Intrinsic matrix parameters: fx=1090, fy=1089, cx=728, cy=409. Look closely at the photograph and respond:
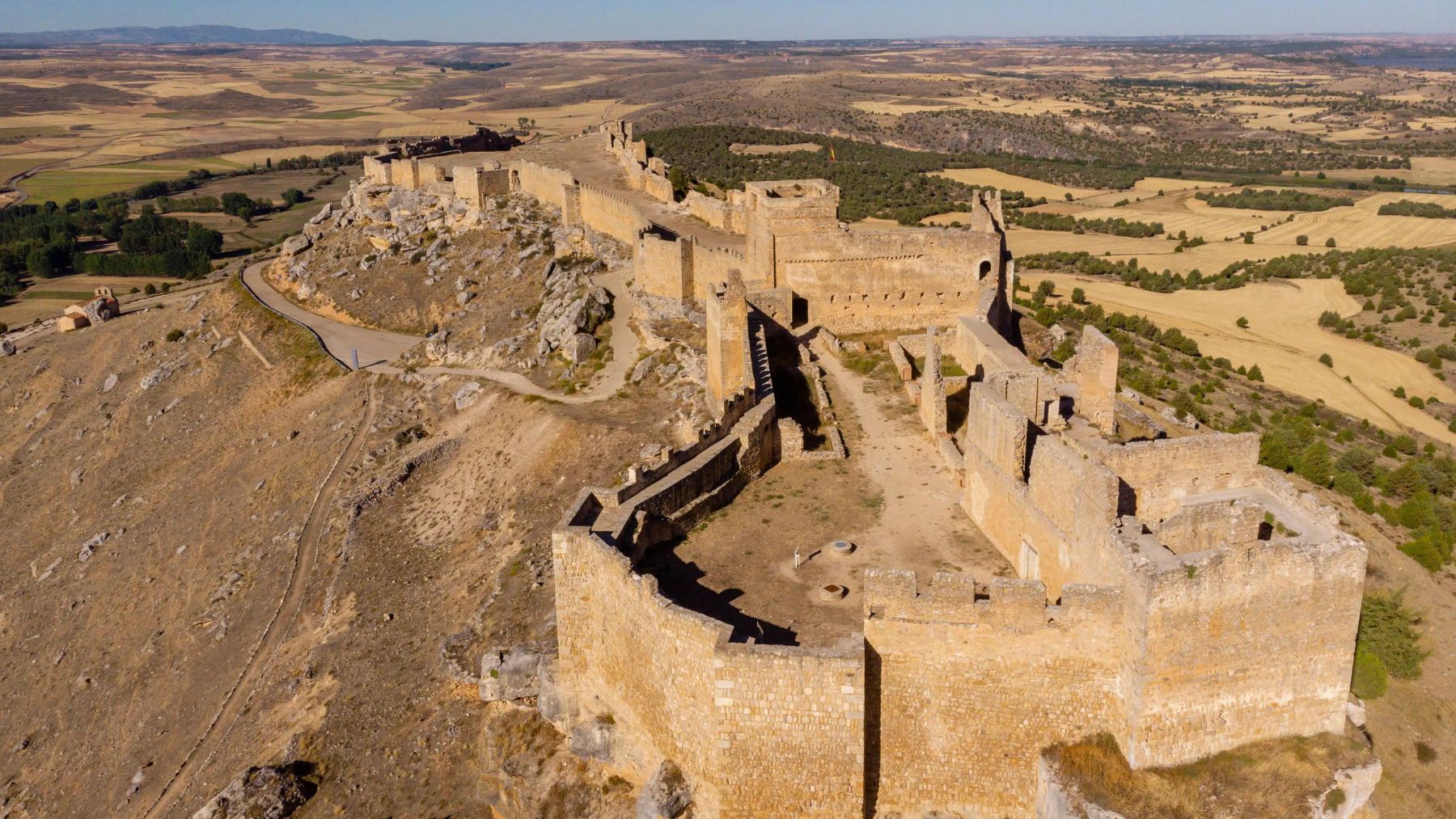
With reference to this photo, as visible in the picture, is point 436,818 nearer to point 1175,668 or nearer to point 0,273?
point 1175,668

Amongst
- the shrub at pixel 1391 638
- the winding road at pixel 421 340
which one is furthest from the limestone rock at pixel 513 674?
the shrub at pixel 1391 638

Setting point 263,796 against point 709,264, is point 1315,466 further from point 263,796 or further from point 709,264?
point 263,796

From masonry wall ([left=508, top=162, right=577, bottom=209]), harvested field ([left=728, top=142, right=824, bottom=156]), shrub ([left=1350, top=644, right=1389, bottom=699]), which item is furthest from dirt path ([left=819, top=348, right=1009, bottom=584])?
harvested field ([left=728, top=142, right=824, bottom=156])

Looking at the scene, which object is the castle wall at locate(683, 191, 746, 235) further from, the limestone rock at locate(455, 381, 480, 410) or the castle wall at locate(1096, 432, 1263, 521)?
the castle wall at locate(1096, 432, 1263, 521)

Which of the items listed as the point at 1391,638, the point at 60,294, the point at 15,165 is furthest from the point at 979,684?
the point at 15,165

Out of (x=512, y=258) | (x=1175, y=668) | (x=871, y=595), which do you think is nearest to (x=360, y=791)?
(x=871, y=595)

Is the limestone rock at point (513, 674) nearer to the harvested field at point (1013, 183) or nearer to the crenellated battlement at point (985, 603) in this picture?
the crenellated battlement at point (985, 603)
